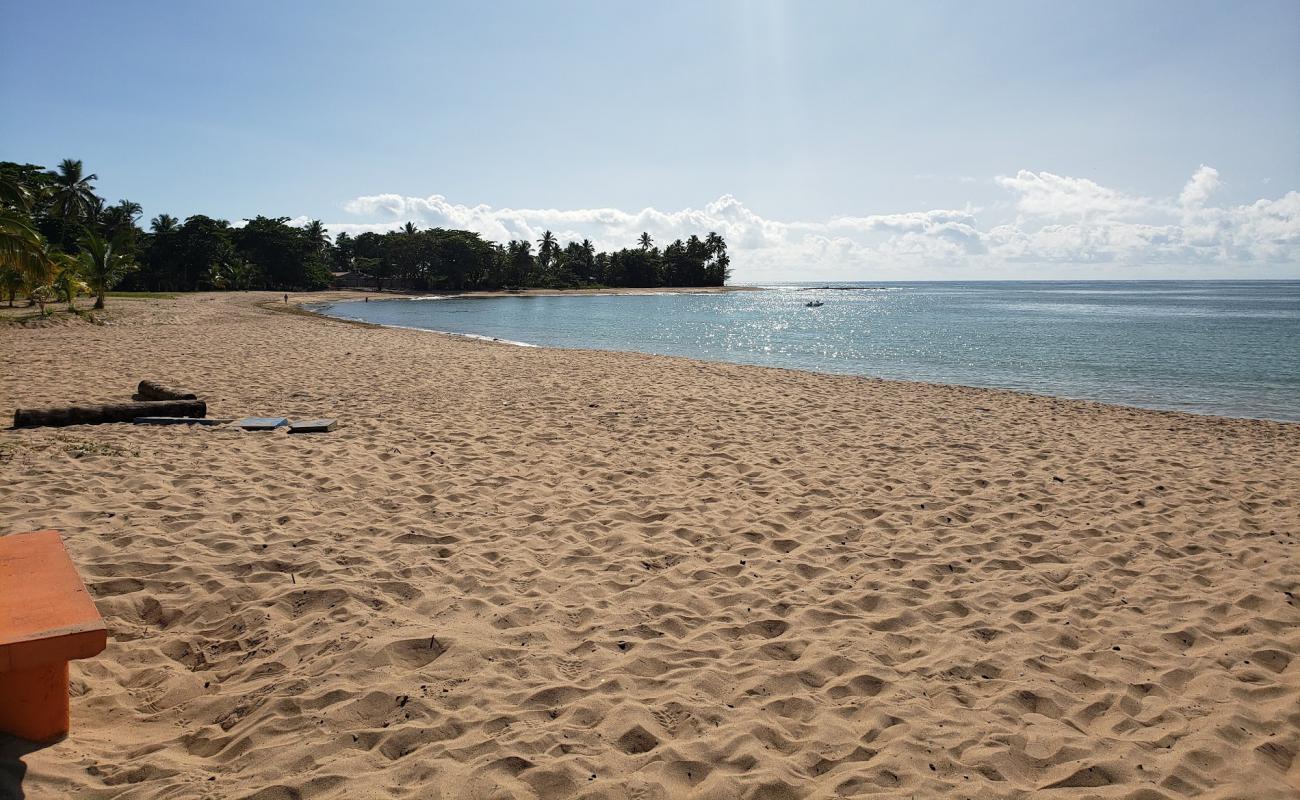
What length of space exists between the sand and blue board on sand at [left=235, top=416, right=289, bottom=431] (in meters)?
0.36

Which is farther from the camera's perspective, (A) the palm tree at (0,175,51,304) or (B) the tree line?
(B) the tree line

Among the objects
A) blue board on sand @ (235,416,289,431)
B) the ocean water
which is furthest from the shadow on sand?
the ocean water

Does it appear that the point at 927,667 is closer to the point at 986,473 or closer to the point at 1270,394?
the point at 986,473

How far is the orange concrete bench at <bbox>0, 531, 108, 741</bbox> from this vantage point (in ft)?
7.43

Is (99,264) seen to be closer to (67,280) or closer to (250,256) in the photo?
(67,280)

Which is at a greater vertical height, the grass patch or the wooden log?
the wooden log

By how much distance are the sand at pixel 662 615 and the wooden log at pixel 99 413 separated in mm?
382

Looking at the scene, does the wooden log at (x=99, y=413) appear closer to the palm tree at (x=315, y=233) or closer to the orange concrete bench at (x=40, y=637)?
the orange concrete bench at (x=40, y=637)

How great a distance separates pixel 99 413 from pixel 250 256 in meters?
82.5

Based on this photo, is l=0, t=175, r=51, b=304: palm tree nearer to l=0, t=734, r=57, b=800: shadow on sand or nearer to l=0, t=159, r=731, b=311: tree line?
l=0, t=159, r=731, b=311: tree line

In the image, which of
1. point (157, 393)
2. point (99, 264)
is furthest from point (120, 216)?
point (157, 393)

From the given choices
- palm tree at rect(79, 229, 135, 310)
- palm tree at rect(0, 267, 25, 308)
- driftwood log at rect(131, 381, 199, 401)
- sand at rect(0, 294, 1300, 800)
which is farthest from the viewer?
palm tree at rect(79, 229, 135, 310)

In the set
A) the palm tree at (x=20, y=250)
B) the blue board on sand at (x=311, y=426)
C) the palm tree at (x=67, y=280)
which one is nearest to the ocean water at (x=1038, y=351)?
the palm tree at (x=67, y=280)

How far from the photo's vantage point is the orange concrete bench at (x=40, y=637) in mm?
2264
